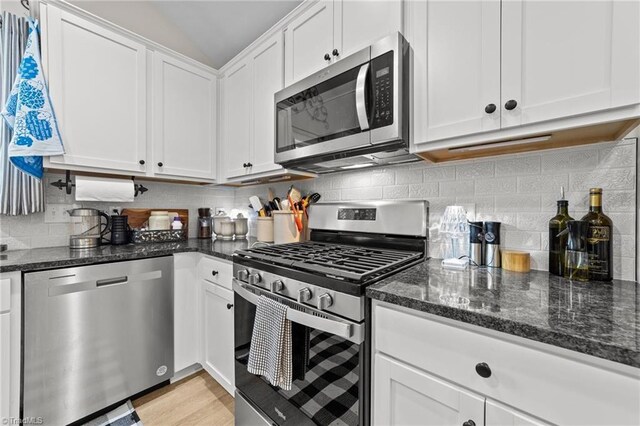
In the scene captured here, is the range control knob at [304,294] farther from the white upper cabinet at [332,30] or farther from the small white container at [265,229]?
the white upper cabinet at [332,30]

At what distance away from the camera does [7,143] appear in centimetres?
159

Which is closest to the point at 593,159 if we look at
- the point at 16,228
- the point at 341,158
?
the point at 341,158

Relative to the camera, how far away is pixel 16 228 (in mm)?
1684

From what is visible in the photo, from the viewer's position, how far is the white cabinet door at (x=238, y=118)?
6.64 ft

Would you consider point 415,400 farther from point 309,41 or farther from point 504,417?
point 309,41

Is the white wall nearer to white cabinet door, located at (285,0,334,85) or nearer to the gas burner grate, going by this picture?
white cabinet door, located at (285,0,334,85)

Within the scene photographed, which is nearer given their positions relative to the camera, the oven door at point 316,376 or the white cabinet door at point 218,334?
the oven door at point 316,376

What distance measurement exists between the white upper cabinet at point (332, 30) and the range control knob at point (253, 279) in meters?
1.20

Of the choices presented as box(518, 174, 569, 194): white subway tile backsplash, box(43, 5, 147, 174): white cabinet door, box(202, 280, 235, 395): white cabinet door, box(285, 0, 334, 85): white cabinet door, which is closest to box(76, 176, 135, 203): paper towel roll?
box(43, 5, 147, 174): white cabinet door

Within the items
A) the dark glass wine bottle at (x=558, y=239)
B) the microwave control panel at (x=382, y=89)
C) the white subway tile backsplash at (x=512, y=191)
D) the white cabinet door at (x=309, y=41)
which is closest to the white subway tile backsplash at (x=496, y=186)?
the white subway tile backsplash at (x=512, y=191)

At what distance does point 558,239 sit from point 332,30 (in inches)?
57.8

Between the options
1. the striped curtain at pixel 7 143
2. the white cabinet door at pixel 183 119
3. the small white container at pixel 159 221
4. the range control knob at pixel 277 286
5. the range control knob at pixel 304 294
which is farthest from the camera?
the small white container at pixel 159 221

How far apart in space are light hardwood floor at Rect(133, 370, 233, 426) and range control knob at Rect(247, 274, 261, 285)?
3.01ft

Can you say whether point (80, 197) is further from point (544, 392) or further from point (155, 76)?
point (544, 392)
